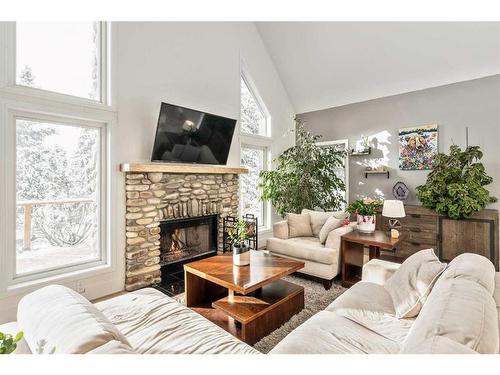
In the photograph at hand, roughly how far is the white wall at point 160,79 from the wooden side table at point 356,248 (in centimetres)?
217

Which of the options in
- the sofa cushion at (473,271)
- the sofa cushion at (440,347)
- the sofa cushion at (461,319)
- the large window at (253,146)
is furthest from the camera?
the large window at (253,146)

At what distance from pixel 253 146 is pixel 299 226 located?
6.20ft

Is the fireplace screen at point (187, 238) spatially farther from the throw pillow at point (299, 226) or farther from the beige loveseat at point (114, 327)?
the beige loveseat at point (114, 327)

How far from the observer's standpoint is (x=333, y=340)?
1337mm

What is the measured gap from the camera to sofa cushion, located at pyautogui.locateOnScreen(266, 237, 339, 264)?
9.99 ft

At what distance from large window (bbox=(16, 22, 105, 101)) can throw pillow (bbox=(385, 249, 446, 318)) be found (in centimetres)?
337

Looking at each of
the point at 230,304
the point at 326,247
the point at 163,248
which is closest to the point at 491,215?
the point at 326,247

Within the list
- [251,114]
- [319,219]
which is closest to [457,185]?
[319,219]

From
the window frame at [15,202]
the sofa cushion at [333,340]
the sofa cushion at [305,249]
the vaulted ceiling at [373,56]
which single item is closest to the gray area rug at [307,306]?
the sofa cushion at [305,249]

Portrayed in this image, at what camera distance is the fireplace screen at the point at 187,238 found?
3.59 m

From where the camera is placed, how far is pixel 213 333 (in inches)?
56.7

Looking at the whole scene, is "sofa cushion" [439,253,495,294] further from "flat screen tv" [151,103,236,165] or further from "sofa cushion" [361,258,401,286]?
"flat screen tv" [151,103,236,165]

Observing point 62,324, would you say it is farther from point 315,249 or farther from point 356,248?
point 356,248

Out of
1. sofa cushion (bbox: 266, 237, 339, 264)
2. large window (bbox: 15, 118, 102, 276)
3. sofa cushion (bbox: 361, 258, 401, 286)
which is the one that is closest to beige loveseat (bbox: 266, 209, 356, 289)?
sofa cushion (bbox: 266, 237, 339, 264)
